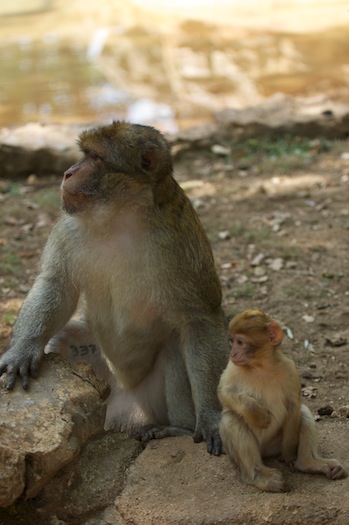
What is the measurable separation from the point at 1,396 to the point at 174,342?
3.05 ft

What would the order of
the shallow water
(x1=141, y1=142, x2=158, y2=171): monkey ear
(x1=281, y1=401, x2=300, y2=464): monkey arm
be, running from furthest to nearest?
the shallow water < (x1=141, y1=142, x2=158, y2=171): monkey ear < (x1=281, y1=401, x2=300, y2=464): monkey arm

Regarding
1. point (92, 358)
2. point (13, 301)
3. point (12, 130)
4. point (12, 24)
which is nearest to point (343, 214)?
point (13, 301)

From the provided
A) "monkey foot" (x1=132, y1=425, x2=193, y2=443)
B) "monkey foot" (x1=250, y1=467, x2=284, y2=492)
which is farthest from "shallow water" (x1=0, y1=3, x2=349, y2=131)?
"monkey foot" (x1=250, y1=467, x2=284, y2=492)

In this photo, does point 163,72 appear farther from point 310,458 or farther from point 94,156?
point 310,458

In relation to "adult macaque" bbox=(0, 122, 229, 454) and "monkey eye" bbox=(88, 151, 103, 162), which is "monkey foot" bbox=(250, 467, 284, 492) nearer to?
Answer: "adult macaque" bbox=(0, 122, 229, 454)

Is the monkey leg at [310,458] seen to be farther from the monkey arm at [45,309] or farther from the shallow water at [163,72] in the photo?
the shallow water at [163,72]

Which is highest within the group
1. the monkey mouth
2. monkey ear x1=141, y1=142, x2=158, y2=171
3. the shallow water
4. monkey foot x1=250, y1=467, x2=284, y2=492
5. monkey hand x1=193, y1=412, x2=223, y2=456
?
monkey ear x1=141, y1=142, x2=158, y2=171

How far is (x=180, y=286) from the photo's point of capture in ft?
13.3

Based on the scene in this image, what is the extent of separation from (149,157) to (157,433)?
4.45ft

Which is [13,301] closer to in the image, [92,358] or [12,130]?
[92,358]

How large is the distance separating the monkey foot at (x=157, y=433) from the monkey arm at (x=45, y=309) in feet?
2.05

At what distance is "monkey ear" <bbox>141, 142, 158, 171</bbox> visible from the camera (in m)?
3.99

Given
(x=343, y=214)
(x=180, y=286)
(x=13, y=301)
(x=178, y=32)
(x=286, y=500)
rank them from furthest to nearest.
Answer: (x=178, y=32)
(x=343, y=214)
(x=13, y=301)
(x=180, y=286)
(x=286, y=500)

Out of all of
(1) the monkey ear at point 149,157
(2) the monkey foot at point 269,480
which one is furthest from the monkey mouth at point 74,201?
(2) the monkey foot at point 269,480
